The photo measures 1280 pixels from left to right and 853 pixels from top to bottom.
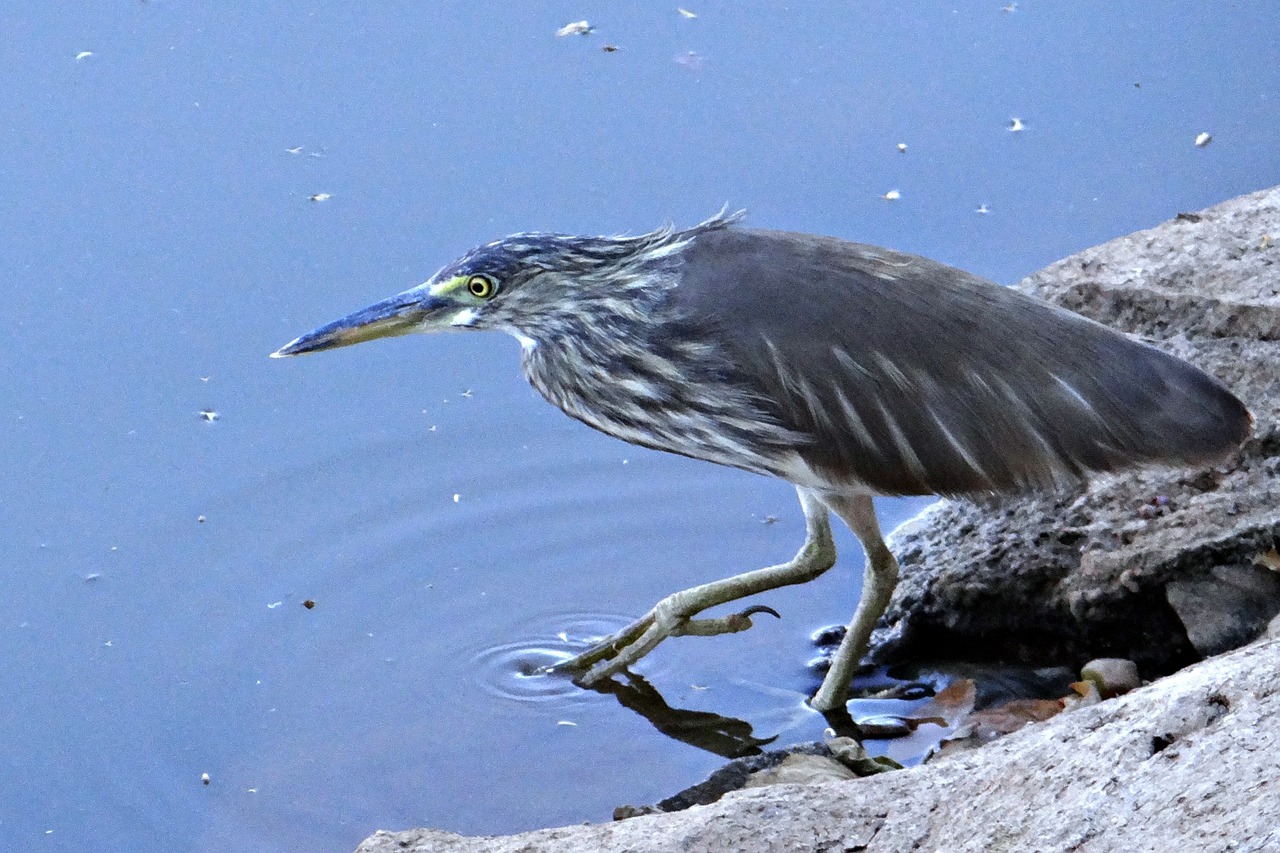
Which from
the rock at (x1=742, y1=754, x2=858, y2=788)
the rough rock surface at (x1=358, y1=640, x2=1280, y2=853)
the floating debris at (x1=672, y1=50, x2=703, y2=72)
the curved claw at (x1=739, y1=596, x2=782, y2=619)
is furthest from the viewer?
the floating debris at (x1=672, y1=50, x2=703, y2=72)

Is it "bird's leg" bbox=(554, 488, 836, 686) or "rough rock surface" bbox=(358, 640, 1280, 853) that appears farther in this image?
"bird's leg" bbox=(554, 488, 836, 686)

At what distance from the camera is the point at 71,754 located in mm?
4289

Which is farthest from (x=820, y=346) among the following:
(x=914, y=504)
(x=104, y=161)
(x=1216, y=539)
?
(x=104, y=161)

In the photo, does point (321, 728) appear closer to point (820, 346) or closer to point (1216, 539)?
point (820, 346)

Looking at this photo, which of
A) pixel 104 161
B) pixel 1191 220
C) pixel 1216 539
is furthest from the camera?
pixel 104 161

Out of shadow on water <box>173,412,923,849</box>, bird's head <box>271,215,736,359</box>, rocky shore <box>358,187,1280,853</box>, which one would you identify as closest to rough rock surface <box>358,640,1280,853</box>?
rocky shore <box>358,187,1280,853</box>

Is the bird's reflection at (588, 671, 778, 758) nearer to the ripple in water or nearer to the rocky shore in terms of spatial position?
the ripple in water

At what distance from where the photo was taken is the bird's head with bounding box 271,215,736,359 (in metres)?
4.16

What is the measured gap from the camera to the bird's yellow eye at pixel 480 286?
13.8ft

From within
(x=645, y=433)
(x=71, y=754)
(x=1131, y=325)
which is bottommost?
(x=71, y=754)

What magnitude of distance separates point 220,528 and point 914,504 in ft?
7.37

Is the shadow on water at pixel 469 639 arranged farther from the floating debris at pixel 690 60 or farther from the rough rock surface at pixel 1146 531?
the floating debris at pixel 690 60

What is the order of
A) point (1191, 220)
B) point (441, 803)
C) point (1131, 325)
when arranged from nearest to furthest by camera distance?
1. point (441, 803)
2. point (1131, 325)
3. point (1191, 220)

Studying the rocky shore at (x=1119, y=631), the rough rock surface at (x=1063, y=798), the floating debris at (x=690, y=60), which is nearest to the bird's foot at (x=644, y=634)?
the rocky shore at (x=1119, y=631)
